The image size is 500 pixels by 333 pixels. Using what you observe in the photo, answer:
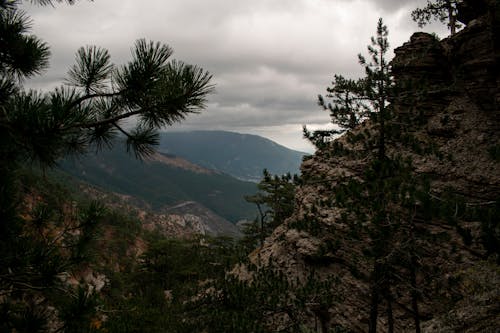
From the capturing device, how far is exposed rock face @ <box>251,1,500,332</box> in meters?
7.73

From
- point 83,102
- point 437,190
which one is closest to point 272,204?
point 437,190

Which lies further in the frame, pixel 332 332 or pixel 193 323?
pixel 193 323

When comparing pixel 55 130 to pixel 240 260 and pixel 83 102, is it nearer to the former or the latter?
pixel 83 102

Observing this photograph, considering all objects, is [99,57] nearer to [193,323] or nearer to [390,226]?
[390,226]

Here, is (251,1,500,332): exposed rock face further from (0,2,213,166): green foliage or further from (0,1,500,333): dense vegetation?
(0,2,213,166): green foliage

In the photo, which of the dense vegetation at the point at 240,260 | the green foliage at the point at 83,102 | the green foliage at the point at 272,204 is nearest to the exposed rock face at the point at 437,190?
the dense vegetation at the point at 240,260

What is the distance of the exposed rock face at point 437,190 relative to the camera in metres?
7.73

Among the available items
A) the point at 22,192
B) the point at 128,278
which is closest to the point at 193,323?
the point at 22,192

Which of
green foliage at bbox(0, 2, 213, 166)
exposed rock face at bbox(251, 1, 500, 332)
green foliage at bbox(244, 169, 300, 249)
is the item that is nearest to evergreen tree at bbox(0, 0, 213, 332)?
green foliage at bbox(0, 2, 213, 166)

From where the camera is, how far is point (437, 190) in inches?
373

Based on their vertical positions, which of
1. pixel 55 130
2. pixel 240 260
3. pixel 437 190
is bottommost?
pixel 240 260

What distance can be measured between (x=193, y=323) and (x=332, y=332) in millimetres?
4916

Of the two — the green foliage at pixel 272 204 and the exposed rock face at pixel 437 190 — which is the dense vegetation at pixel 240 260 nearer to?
the exposed rock face at pixel 437 190

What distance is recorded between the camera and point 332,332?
8.84 metres
